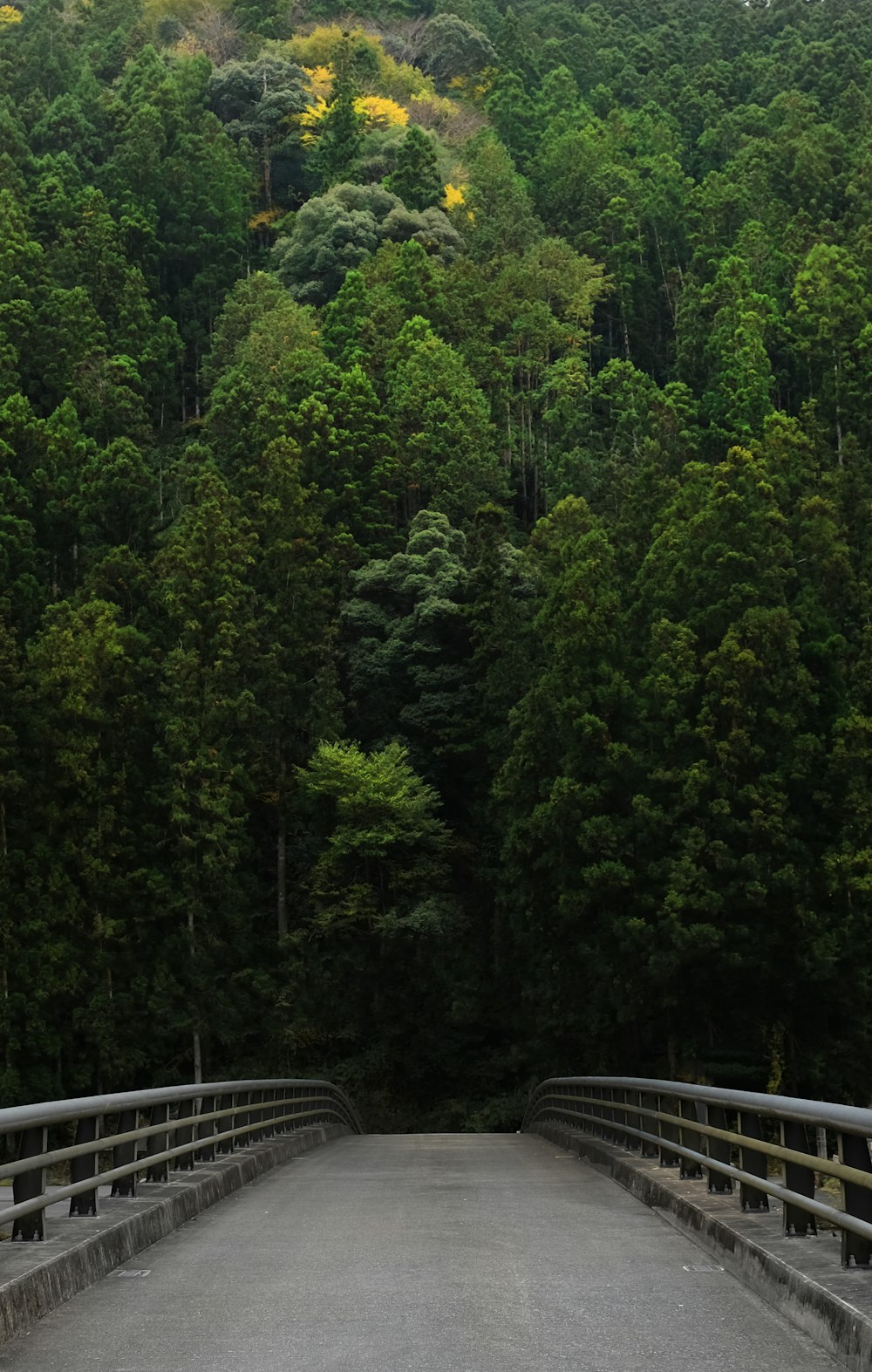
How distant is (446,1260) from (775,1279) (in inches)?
93.2

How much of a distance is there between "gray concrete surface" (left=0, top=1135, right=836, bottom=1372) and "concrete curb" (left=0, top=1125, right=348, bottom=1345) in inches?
4.4

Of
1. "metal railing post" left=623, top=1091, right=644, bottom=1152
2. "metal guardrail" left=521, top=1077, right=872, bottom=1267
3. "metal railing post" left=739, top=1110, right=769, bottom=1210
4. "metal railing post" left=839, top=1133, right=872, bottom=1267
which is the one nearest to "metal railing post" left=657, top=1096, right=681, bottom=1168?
"metal guardrail" left=521, top=1077, right=872, bottom=1267

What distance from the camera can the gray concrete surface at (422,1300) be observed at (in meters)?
7.14

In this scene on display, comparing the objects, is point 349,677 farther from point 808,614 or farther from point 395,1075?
point 808,614

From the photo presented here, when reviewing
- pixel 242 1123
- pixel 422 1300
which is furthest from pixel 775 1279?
pixel 242 1123

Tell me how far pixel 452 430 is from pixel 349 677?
15845mm

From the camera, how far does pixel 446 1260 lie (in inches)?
392

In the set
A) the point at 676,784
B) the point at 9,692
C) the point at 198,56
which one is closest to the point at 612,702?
the point at 676,784

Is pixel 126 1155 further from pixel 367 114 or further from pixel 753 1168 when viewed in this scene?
pixel 367 114

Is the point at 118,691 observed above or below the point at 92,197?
below

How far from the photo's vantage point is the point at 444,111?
11825 centimetres

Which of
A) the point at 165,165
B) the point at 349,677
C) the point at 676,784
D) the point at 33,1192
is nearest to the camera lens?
the point at 33,1192

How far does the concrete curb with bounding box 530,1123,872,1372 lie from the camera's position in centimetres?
679

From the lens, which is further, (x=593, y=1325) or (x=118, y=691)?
(x=118, y=691)
